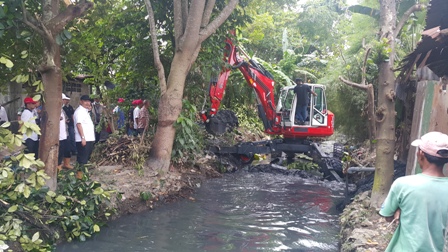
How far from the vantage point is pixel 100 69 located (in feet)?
43.3

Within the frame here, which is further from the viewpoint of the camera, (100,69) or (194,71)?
(100,69)

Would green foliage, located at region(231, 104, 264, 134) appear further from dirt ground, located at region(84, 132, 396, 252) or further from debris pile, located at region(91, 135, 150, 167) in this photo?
debris pile, located at region(91, 135, 150, 167)

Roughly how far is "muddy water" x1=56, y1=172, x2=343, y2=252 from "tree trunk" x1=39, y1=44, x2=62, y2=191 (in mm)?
1286

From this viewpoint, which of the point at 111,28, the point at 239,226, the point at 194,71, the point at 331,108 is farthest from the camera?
the point at 331,108

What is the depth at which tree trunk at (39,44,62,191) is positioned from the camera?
6465 millimetres

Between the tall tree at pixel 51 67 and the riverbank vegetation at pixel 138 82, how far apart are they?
2cm

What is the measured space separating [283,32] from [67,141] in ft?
61.3

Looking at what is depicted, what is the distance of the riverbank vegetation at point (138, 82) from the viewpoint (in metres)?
→ 5.80

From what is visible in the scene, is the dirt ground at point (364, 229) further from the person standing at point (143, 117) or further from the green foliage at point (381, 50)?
the person standing at point (143, 117)

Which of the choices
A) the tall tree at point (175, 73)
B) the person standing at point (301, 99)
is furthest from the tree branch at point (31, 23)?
the person standing at point (301, 99)

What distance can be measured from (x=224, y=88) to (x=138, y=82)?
263cm

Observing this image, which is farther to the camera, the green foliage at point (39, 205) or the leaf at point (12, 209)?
the leaf at point (12, 209)

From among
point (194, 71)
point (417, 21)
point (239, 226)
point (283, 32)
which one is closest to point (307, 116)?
point (194, 71)

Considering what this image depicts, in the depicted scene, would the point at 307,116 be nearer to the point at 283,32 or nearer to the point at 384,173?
the point at 384,173
